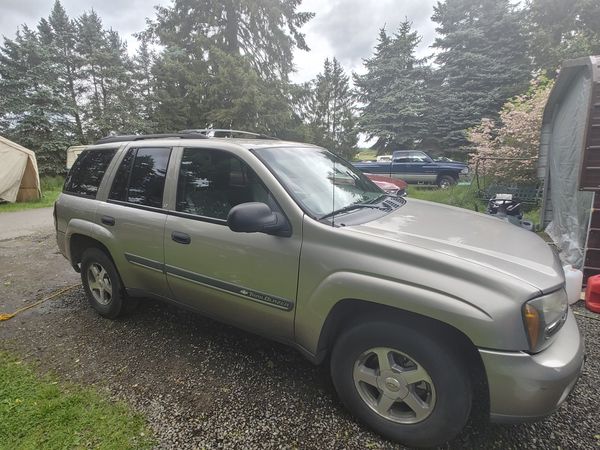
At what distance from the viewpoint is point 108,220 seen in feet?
10.2

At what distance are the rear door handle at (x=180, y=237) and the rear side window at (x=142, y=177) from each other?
0.33m

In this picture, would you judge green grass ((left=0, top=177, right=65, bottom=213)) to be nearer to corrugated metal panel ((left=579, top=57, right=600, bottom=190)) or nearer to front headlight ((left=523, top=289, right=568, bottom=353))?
front headlight ((left=523, top=289, right=568, bottom=353))

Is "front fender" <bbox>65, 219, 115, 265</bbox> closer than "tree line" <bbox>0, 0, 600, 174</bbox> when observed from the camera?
Yes

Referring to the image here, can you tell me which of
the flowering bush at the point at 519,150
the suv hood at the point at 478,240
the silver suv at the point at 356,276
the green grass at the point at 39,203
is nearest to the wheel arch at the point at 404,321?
the silver suv at the point at 356,276

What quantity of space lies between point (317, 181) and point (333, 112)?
26.1 metres

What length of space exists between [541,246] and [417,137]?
25.4 meters

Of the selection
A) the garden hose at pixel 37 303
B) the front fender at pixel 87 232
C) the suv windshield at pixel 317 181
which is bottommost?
the garden hose at pixel 37 303

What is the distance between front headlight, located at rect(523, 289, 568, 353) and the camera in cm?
158

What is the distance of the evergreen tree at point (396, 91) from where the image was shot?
25.0m

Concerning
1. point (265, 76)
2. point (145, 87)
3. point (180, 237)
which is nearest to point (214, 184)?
point (180, 237)

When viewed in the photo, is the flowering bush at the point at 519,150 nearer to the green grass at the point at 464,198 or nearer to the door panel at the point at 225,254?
the green grass at the point at 464,198

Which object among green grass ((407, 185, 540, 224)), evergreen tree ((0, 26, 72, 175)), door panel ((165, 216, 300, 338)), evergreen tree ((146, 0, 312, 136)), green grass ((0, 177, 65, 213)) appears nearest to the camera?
door panel ((165, 216, 300, 338))


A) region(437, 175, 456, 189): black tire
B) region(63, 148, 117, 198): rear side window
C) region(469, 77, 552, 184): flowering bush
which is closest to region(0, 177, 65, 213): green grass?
region(63, 148, 117, 198): rear side window

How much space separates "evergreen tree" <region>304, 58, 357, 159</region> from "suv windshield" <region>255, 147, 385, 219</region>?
1717cm
